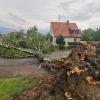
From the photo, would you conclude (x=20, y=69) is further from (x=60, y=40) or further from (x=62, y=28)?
(x=62, y=28)

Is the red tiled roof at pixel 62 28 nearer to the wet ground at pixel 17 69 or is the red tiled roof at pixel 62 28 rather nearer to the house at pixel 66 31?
the house at pixel 66 31

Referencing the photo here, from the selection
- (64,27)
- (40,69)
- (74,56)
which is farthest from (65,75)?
(64,27)

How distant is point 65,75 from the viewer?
→ 7.82 meters

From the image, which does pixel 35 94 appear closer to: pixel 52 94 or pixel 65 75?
pixel 52 94

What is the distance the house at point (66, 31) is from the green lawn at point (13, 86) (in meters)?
32.8

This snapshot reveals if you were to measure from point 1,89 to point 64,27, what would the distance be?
36025mm

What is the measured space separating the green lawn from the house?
32.8 meters

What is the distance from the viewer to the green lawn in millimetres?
8966

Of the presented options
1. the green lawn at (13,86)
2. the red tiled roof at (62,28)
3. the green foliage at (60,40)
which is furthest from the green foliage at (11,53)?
the red tiled roof at (62,28)

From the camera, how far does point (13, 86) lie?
9.72 meters

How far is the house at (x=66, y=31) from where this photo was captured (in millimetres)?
43566

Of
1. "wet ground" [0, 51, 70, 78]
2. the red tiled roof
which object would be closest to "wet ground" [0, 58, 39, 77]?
"wet ground" [0, 51, 70, 78]

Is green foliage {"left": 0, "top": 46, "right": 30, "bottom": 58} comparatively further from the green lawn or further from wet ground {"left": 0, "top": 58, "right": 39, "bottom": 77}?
the green lawn

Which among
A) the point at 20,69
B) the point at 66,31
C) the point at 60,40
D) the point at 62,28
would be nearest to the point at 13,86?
the point at 20,69
